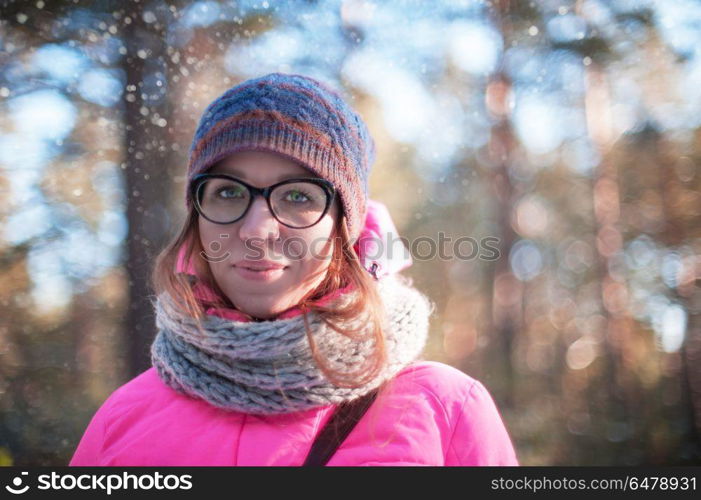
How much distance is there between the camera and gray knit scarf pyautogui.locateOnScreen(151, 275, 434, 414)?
4.70 feet

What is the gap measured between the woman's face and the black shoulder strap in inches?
15.3

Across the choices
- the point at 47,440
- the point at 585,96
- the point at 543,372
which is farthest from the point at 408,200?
the point at 47,440

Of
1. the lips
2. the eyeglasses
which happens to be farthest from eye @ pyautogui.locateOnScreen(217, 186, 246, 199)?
the lips

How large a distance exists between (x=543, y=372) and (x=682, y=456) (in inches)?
147

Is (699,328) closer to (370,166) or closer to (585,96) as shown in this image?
(585,96)

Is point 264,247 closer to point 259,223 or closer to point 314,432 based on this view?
point 259,223

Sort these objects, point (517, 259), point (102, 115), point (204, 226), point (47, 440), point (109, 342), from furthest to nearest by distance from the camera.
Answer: point (517, 259) → point (109, 342) → point (47, 440) → point (102, 115) → point (204, 226)

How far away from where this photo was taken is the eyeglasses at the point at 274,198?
1.47 metres

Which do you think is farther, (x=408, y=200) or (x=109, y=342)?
(x=408, y=200)

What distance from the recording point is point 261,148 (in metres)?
1.46

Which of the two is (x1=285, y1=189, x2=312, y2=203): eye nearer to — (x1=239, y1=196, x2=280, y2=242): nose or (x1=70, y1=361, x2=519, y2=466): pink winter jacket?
(x1=239, y1=196, x2=280, y2=242): nose

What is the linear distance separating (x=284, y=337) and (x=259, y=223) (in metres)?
0.37

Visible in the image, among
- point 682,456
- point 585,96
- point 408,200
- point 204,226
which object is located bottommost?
point 682,456

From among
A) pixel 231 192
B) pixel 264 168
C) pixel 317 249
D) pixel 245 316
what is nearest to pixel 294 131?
pixel 264 168
